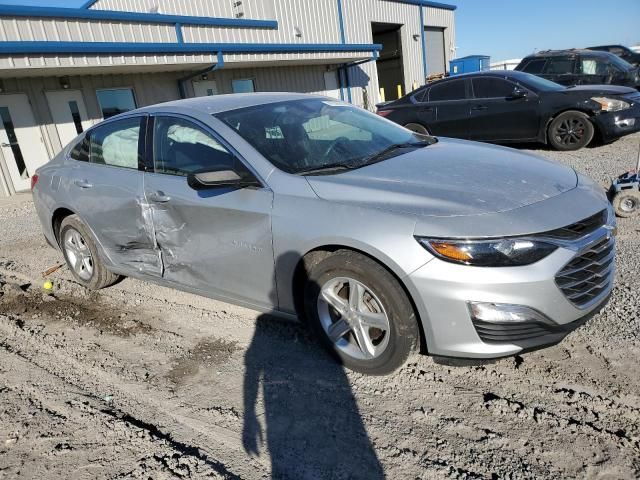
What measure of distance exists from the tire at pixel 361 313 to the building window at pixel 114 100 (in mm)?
11895

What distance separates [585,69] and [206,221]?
12.3 meters

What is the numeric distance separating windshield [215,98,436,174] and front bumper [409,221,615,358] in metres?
1.06

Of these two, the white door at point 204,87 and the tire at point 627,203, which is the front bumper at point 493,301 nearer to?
the tire at point 627,203

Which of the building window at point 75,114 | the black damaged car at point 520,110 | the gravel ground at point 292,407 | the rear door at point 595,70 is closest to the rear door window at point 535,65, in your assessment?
the rear door at point 595,70

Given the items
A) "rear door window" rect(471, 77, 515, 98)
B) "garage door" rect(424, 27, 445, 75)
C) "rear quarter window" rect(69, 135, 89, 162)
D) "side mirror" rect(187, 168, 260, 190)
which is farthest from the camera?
"garage door" rect(424, 27, 445, 75)

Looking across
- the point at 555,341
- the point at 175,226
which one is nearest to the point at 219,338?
the point at 175,226

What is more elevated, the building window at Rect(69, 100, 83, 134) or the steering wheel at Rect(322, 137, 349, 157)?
the building window at Rect(69, 100, 83, 134)

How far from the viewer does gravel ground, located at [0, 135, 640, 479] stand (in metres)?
2.25

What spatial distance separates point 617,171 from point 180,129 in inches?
241

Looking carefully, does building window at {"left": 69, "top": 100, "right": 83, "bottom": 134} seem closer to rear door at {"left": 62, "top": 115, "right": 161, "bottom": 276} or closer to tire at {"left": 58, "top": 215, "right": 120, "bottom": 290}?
tire at {"left": 58, "top": 215, "right": 120, "bottom": 290}

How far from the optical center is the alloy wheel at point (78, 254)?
4.61 metres

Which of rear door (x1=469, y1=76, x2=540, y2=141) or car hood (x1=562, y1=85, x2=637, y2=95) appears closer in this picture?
car hood (x1=562, y1=85, x2=637, y2=95)

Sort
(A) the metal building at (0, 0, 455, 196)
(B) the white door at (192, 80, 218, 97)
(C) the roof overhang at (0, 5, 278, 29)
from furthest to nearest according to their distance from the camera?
(B) the white door at (192, 80, 218, 97)
(A) the metal building at (0, 0, 455, 196)
(C) the roof overhang at (0, 5, 278, 29)

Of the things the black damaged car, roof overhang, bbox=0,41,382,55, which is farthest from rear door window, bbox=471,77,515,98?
roof overhang, bbox=0,41,382,55
